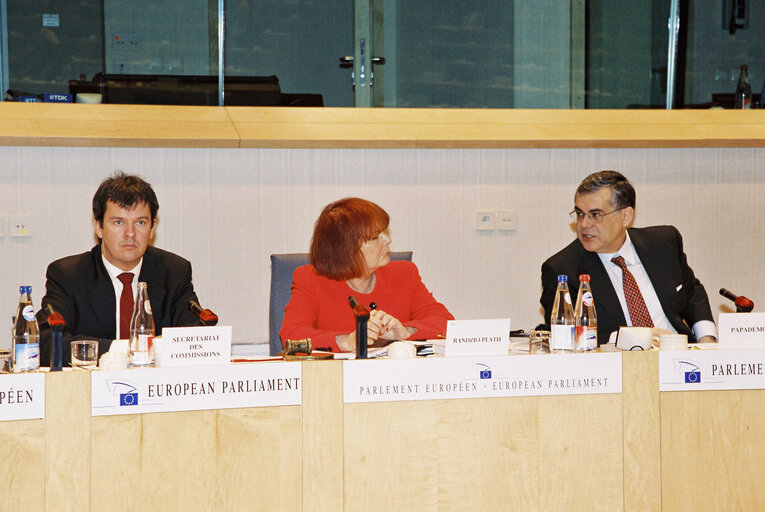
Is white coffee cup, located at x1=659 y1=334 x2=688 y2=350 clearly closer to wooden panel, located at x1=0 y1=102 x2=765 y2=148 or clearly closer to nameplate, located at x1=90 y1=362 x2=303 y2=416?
nameplate, located at x1=90 y1=362 x2=303 y2=416

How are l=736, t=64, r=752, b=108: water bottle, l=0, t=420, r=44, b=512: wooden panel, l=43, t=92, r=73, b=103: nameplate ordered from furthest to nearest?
l=736, t=64, r=752, b=108: water bottle
l=43, t=92, r=73, b=103: nameplate
l=0, t=420, r=44, b=512: wooden panel

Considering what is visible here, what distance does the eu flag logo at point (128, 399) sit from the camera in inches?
63.6

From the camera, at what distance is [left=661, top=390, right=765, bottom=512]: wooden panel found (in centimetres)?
182

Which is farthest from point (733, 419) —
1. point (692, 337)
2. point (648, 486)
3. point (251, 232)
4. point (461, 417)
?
point (251, 232)

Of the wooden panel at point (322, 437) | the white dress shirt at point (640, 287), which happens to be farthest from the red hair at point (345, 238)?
the wooden panel at point (322, 437)

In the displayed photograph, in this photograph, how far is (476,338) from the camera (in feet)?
6.10

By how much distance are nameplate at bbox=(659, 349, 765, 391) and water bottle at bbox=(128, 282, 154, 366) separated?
1.16 metres

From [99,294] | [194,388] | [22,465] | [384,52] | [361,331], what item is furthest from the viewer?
[384,52]

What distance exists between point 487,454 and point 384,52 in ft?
8.71

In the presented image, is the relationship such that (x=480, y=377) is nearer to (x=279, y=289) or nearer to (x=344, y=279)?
(x=344, y=279)

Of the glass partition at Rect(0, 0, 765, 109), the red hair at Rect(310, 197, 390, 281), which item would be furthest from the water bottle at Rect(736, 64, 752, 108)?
the red hair at Rect(310, 197, 390, 281)

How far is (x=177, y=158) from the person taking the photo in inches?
143

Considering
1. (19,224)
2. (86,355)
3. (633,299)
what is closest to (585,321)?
(633,299)

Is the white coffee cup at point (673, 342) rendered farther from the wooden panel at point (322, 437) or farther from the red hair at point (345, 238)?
the red hair at point (345, 238)
